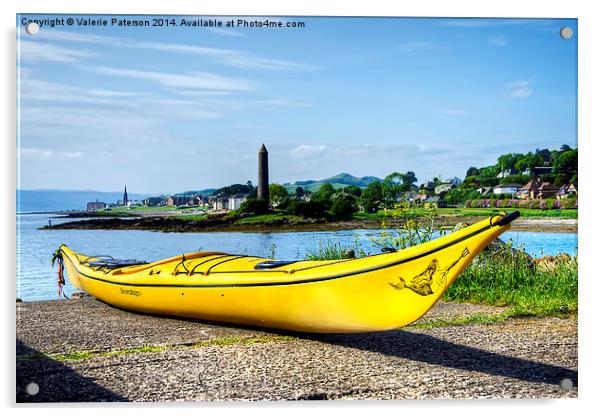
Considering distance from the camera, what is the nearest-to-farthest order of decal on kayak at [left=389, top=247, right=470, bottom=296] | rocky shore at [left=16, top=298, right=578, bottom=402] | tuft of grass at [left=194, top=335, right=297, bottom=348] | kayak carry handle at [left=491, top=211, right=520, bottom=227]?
kayak carry handle at [left=491, top=211, right=520, bottom=227] → decal on kayak at [left=389, top=247, right=470, bottom=296] → rocky shore at [left=16, top=298, right=578, bottom=402] → tuft of grass at [left=194, top=335, right=297, bottom=348]

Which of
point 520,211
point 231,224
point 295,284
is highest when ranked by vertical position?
point 520,211

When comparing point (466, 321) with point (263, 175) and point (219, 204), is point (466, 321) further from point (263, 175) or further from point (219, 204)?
point (219, 204)

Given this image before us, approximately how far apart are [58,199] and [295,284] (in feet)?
5.40

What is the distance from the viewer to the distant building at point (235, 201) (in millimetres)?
4958

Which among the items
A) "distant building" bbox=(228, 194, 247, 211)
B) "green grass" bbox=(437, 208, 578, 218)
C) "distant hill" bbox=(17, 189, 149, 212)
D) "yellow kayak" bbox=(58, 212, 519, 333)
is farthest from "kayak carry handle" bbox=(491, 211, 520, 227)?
"distant hill" bbox=(17, 189, 149, 212)

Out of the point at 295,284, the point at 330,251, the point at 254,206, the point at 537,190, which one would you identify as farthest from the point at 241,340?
the point at 537,190

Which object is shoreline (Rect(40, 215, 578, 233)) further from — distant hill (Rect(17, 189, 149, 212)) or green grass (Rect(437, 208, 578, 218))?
distant hill (Rect(17, 189, 149, 212))

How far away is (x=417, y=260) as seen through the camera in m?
3.53

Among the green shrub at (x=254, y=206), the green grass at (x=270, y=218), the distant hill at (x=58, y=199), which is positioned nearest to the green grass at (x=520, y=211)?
the green grass at (x=270, y=218)

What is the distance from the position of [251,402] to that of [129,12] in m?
2.37

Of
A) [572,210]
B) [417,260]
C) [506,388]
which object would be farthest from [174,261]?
[572,210]

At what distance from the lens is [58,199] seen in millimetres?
4387

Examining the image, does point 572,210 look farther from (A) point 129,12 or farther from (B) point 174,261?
(A) point 129,12

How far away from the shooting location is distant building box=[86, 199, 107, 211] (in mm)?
4689
